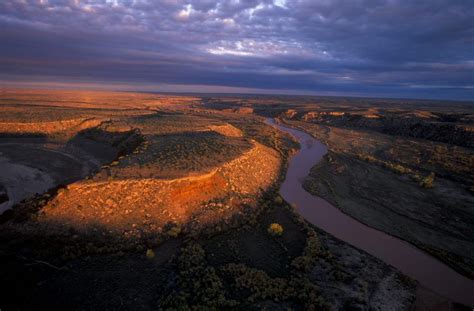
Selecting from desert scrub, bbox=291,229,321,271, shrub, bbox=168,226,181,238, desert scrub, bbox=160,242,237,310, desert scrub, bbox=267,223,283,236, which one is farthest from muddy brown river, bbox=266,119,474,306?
shrub, bbox=168,226,181,238

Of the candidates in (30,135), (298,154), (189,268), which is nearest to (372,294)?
(189,268)

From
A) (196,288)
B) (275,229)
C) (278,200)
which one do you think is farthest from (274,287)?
(278,200)

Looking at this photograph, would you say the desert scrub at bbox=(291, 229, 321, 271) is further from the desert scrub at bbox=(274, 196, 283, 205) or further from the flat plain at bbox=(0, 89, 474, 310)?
the desert scrub at bbox=(274, 196, 283, 205)

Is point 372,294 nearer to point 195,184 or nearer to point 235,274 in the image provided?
point 235,274

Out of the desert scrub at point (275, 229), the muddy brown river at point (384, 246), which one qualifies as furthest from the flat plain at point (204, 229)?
the muddy brown river at point (384, 246)

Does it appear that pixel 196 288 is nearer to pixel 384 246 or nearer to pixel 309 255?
pixel 309 255
